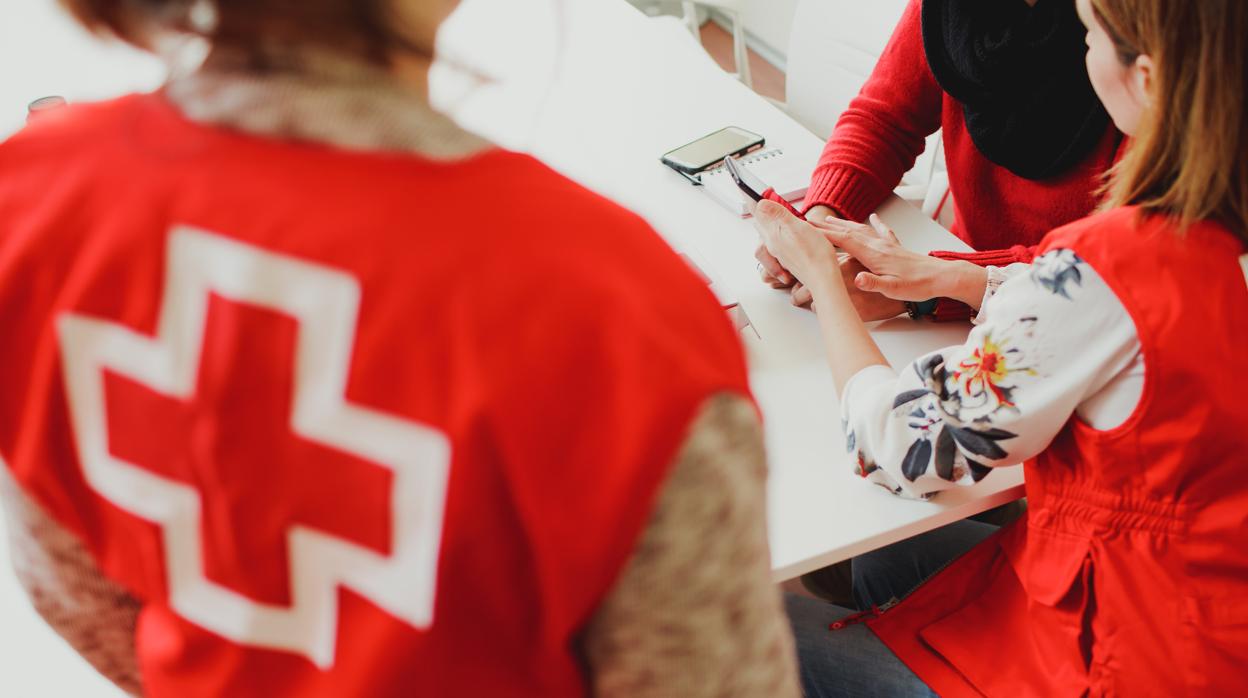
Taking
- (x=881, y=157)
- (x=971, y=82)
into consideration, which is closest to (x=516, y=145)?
(x=881, y=157)

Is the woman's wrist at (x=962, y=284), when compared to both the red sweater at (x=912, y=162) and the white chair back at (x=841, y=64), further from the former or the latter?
the white chair back at (x=841, y=64)

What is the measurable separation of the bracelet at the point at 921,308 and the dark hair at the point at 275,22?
36.0 inches

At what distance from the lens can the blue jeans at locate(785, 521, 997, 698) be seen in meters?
1.03

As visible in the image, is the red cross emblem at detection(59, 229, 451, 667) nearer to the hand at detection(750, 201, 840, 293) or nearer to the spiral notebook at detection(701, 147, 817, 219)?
the hand at detection(750, 201, 840, 293)

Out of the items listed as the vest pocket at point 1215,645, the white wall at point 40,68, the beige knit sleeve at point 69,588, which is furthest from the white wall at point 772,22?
the beige knit sleeve at point 69,588

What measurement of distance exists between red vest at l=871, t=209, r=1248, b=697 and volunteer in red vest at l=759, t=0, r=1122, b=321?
324 millimetres

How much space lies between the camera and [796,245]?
119 centimetres

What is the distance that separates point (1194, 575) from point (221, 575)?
2.68 feet

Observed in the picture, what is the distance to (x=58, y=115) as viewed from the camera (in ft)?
1.60

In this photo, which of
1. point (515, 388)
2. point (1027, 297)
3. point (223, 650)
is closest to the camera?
point (515, 388)

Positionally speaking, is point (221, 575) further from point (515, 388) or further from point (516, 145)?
point (516, 145)

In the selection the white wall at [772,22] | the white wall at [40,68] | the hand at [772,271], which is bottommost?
the white wall at [772,22]

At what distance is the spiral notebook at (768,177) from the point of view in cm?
139

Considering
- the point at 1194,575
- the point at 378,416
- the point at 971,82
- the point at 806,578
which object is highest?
the point at 378,416
